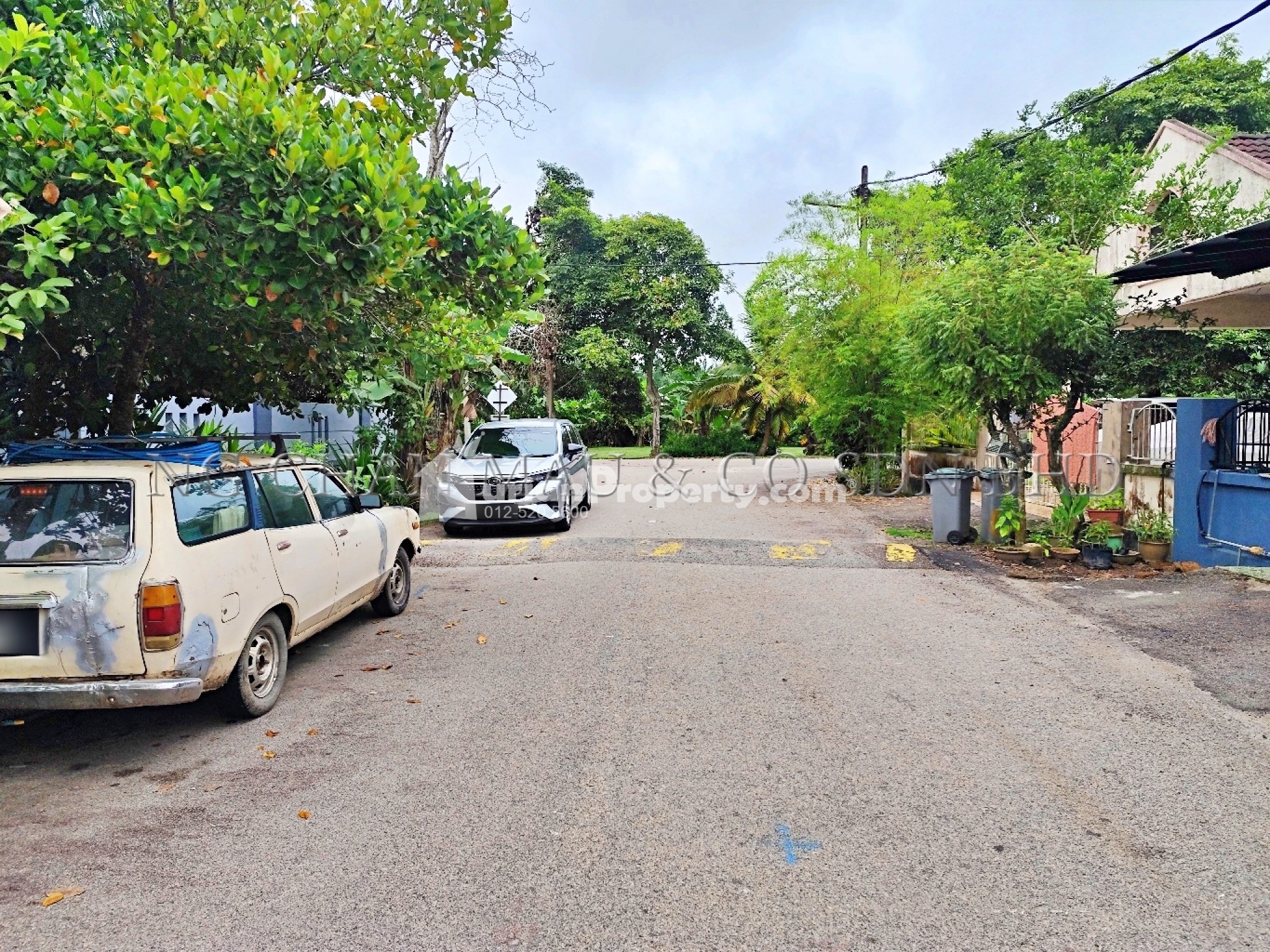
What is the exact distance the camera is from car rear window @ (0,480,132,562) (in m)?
4.66

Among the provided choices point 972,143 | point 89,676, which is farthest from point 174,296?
point 972,143

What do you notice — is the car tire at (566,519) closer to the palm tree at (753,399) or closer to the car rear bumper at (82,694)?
the car rear bumper at (82,694)

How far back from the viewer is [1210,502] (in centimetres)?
1005

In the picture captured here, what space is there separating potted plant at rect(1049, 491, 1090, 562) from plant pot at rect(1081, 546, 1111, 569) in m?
0.24

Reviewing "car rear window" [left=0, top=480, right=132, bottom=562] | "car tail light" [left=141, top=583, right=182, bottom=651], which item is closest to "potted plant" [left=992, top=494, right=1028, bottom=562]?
"car tail light" [left=141, top=583, right=182, bottom=651]

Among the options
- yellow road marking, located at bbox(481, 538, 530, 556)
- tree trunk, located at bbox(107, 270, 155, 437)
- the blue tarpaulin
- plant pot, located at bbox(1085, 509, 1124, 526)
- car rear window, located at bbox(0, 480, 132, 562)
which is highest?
tree trunk, located at bbox(107, 270, 155, 437)

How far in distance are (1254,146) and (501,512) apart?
17073mm

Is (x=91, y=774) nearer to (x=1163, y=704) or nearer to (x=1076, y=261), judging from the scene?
(x=1163, y=704)

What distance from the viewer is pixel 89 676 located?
454 cm

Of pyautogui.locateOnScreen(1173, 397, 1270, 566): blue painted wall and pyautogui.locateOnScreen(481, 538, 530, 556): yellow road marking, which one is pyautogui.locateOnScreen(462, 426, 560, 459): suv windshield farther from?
pyautogui.locateOnScreen(1173, 397, 1270, 566): blue painted wall

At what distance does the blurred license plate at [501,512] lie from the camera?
547 inches

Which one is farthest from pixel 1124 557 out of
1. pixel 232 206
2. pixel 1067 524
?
pixel 232 206

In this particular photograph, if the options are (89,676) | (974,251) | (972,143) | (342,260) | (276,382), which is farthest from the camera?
(972,143)

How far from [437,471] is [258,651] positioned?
35.9ft
